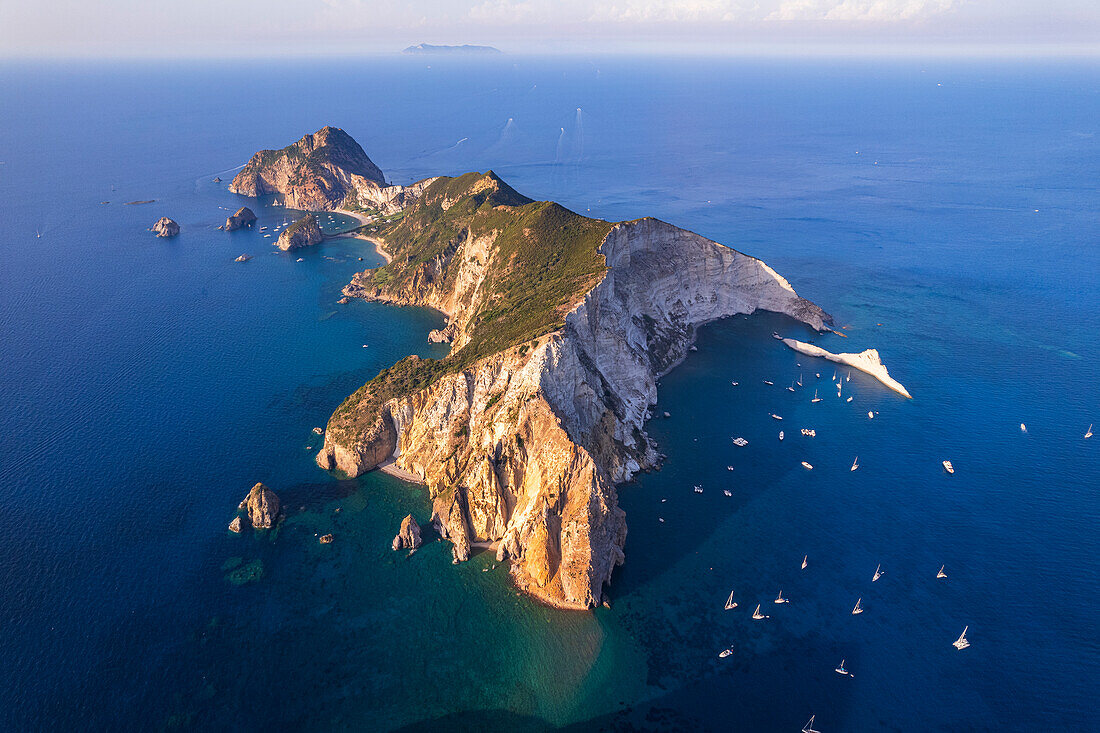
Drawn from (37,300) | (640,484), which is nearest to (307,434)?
(640,484)

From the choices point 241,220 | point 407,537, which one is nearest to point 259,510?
point 407,537

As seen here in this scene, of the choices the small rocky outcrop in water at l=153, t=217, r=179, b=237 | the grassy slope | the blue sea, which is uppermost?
the grassy slope

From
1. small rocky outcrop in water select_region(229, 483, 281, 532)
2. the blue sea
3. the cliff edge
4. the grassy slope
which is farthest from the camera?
the grassy slope

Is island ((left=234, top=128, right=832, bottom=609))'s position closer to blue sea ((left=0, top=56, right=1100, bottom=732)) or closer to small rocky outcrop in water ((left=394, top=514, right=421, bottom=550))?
small rocky outcrop in water ((left=394, top=514, right=421, bottom=550))

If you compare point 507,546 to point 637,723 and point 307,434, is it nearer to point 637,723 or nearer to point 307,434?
point 637,723

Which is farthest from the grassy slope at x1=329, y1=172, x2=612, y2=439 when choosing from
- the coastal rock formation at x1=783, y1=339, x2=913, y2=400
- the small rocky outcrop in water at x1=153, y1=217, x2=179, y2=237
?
the small rocky outcrop in water at x1=153, y1=217, x2=179, y2=237
